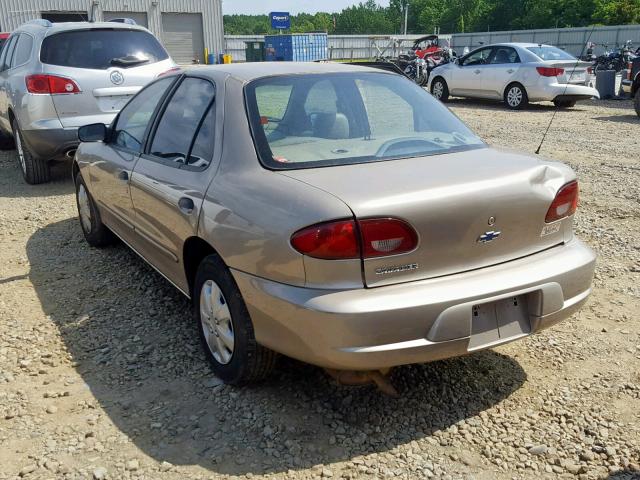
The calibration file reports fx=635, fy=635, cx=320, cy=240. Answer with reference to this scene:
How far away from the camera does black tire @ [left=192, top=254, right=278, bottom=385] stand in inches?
117

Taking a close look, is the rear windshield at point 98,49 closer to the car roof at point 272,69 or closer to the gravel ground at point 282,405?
the gravel ground at point 282,405

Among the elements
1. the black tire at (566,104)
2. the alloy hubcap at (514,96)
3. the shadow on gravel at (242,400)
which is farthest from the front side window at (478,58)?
the shadow on gravel at (242,400)

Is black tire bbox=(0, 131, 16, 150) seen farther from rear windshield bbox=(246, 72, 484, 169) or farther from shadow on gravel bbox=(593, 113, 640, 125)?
shadow on gravel bbox=(593, 113, 640, 125)

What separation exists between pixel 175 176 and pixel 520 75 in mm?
13056

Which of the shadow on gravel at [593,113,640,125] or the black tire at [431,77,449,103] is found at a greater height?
the black tire at [431,77,449,103]

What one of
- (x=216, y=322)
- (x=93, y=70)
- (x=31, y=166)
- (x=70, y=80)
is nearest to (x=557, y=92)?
(x=93, y=70)

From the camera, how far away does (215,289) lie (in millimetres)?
3188

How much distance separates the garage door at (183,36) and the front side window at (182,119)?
134 feet

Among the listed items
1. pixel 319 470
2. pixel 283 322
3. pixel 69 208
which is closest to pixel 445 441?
pixel 319 470

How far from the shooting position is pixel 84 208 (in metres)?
5.53

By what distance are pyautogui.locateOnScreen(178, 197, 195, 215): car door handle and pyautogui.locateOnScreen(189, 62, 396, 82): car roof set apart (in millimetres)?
712

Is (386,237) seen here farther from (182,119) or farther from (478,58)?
(478,58)

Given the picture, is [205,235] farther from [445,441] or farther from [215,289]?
[445,441]

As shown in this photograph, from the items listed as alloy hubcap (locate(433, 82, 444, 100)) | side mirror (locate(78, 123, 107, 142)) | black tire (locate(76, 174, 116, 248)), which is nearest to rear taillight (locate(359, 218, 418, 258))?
side mirror (locate(78, 123, 107, 142))
